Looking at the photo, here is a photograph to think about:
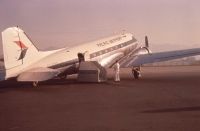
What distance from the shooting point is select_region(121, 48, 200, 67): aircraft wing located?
91.3 ft

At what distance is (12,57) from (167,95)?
984cm

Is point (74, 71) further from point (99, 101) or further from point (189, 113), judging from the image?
point (189, 113)

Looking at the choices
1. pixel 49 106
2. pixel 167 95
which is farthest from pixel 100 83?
pixel 49 106

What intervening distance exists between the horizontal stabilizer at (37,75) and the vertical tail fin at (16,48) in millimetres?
793

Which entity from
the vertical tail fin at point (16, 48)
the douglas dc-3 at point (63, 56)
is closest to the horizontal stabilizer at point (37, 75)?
the douglas dc-3 at point (63, 56)

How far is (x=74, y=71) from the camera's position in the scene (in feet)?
→ 85.4

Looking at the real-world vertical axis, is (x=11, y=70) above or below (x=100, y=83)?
above

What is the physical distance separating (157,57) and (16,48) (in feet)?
39.1

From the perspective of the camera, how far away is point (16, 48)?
2195cm

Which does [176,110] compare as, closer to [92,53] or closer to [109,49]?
[92,53]

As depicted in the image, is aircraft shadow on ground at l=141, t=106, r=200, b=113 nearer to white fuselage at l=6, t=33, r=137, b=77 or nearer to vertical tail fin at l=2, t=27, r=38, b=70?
vertical tail fin at l=2, t=27, r=38, b=70

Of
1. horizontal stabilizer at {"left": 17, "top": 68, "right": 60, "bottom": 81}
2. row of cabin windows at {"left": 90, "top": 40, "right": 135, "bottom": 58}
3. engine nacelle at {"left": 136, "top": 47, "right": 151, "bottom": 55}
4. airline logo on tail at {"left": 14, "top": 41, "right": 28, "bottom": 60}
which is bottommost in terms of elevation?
horizontal stabilizer at {"left": 17, "top": 68, "right": 60, "bottom": 81}

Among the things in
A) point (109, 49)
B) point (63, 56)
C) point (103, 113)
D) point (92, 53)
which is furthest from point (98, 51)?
point (103, 113)

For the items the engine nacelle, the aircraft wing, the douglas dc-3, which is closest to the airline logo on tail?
the douglas dc-3
